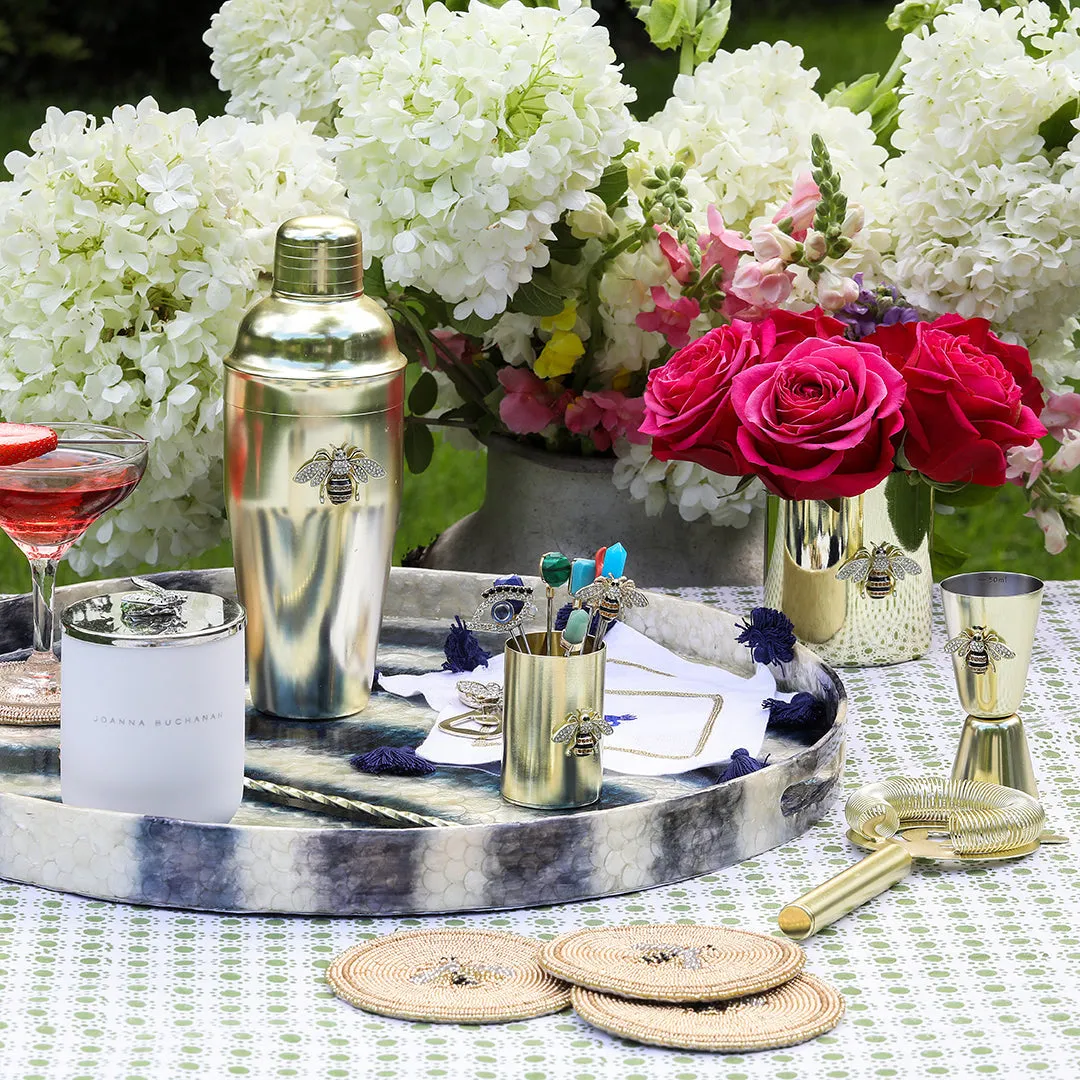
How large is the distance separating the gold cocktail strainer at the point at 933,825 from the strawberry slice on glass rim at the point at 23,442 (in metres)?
0.58

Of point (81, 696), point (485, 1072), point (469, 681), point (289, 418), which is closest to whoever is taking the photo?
point (485, 1072)

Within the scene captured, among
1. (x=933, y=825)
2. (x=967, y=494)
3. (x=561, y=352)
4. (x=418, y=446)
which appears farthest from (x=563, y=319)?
(x=933, y=825)

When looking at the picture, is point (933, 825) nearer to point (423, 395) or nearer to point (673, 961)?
point (673, 961)

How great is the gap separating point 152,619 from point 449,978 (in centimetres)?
27

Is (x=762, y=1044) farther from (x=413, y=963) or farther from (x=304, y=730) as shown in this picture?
(x=304, y=730)

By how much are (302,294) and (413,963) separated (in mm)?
482

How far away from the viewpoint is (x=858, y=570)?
4.82 ft

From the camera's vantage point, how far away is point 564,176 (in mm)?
1421

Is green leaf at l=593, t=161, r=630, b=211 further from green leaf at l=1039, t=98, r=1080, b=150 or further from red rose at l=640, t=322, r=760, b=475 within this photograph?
green leaf at l=1039, t=98, r=1080, b=150

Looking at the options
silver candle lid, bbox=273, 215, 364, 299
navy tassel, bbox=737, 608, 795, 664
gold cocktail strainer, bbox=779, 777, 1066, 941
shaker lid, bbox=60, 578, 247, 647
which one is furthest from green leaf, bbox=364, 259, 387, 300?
gold cocktail strainer, bbox=779, 777, 1066, 941

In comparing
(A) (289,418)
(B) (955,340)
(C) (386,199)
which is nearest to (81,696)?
(A) (289,418)

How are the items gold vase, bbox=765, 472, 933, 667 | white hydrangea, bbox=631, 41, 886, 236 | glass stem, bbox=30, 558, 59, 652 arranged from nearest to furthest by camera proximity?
1. glass stem, bbox=30, 558, 59, 652
2. gold vase, bbox=765, 472, 933, 667
3. white hydrangea, bbox=631, 41, 886, 236

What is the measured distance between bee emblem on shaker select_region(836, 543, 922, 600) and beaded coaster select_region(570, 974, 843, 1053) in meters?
0.57

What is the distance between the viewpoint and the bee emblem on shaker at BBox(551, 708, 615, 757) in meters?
1.11
